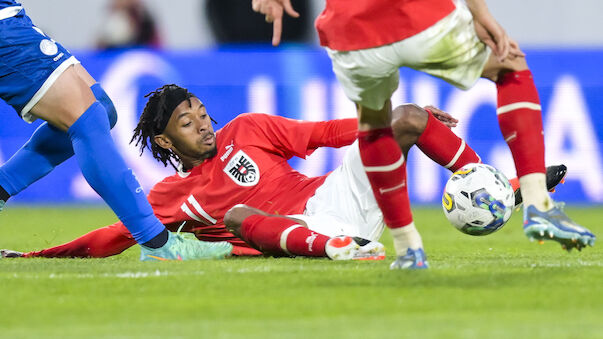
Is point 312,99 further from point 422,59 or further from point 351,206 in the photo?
point 422,59

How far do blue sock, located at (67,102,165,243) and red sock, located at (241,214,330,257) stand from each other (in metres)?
0.47

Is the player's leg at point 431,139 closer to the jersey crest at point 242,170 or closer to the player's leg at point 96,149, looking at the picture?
the jersey crest at point 242,170

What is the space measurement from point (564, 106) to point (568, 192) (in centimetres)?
77

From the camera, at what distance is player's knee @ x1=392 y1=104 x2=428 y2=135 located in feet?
16.8

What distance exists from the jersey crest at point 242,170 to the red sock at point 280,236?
44 centimetres

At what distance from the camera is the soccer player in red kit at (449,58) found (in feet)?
12.7

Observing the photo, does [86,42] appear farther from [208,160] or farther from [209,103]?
[208,160]

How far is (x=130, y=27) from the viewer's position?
12.0 metres

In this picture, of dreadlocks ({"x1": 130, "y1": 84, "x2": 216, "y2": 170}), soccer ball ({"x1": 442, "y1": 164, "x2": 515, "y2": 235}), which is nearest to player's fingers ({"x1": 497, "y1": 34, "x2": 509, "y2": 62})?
soccer ball ({"x1": 442, "y1": 164, "x2": 515, "y2": 235})

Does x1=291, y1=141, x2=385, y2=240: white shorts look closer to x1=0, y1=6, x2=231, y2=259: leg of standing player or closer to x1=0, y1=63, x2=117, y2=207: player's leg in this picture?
x1=0, y1=6, x2=231, y2=259: leg of standing player

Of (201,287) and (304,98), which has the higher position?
(201,287)

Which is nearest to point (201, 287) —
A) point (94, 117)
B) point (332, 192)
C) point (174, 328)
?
point (174, 328)

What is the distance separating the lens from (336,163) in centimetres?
959

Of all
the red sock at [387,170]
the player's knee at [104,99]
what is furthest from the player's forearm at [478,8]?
the player's knee at [104,99]
